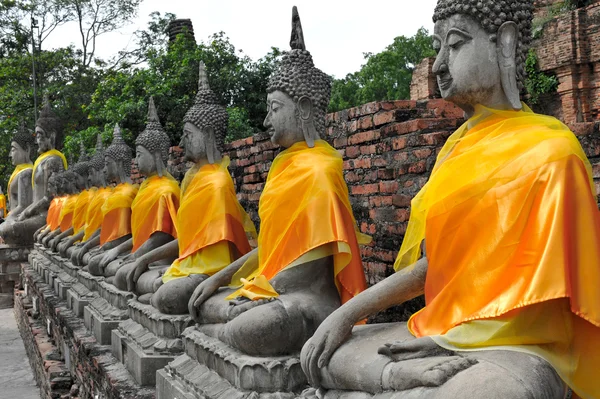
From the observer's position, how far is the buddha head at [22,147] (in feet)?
51.2

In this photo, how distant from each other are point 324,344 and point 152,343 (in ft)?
7.48

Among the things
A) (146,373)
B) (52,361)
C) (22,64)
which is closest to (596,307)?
(146,373)

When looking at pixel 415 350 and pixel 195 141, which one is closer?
pixel 415 350

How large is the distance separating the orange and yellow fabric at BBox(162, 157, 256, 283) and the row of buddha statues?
0.79m

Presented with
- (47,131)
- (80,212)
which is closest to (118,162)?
(80,212)

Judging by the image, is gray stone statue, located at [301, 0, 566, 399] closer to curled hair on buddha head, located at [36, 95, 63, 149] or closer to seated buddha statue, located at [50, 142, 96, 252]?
seated buddha statue, located at [50, 142, 96, 252]

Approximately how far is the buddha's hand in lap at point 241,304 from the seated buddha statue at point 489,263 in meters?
0.76

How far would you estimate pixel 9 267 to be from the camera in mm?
14461

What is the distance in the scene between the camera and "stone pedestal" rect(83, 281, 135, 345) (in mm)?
6066

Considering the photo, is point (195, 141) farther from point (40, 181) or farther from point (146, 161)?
point (40, 181)

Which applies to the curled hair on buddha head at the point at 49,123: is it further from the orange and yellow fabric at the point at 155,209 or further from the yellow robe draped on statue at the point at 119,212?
the orange and yellow fabric at the point at 155,209

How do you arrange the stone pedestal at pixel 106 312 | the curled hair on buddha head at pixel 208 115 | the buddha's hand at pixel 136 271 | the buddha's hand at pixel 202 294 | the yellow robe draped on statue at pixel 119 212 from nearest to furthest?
the buddha's hand at pixel 202 294
the curled hair on buddha head at pixel 208 115
the buddha's hand at pixel 136 271
the stone pedestal at pixel 106 312
the yellow robe draped on statue at pixel 119 212

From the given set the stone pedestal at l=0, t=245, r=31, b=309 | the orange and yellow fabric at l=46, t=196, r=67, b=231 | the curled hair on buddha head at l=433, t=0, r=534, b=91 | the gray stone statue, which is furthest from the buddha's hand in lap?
the stone pedestal at l=0, t=245, r=31, b=309

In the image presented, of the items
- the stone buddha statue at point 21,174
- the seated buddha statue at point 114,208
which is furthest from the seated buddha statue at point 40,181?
the seated buddha statue at point 114,208
